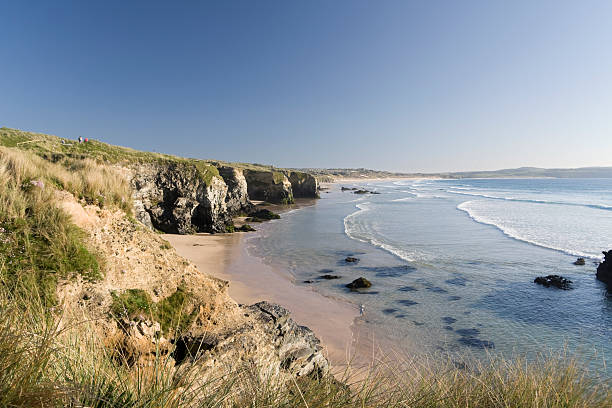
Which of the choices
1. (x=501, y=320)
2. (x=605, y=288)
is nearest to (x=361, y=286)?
(x=501, y=320)

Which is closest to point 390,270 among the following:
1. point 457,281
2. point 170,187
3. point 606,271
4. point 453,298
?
point 457,281

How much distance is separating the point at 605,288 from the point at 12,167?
1954 centimetres

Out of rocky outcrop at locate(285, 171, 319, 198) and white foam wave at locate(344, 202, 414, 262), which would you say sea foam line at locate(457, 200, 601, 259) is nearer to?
white foam wave at locate(344, 202, 414, 262)

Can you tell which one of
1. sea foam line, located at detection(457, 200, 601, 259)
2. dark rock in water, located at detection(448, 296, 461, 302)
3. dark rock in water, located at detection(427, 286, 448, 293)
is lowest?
dark rock in water, located at detection(448, 296, 461, 302)

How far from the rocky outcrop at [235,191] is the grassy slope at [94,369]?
102 ft

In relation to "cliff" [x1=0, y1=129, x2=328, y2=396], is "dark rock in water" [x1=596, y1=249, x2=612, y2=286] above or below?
below

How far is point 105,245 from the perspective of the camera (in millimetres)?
5055

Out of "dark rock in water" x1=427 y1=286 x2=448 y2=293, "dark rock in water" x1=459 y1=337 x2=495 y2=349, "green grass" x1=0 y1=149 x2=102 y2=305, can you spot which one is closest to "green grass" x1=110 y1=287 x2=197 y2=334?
"green grass" x1=0 y1=149 x2=102 y2=305

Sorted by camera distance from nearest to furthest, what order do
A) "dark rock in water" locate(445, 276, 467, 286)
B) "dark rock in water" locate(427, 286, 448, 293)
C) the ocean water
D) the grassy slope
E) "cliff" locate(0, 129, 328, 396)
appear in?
the grassy slope
"cliff" locate(0, 129, 328, 396)
the ocean water
"dark rock in water" locate(427, 286, 448, 293)
"dark rock in water" locate(445, 276, 467, 286)

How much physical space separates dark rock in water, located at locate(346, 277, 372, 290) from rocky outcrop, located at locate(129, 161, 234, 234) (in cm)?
1575

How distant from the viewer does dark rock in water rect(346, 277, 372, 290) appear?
13320mm

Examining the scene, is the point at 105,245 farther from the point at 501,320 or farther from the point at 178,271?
the point at 501,320

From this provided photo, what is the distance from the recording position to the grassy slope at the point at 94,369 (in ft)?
6.83

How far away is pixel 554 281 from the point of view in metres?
13.2
